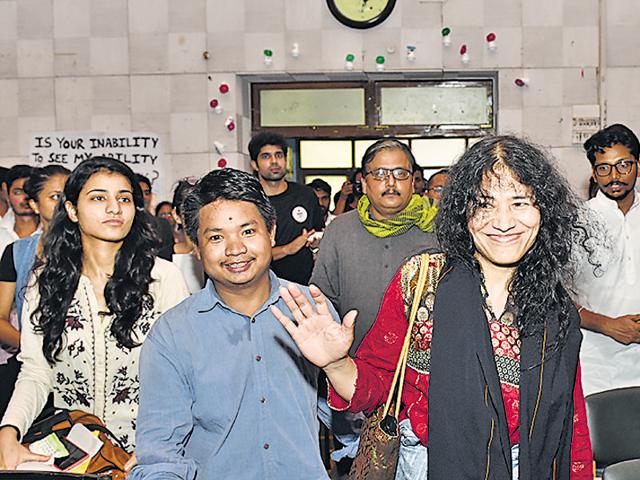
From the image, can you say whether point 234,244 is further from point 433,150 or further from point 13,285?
point 433,150

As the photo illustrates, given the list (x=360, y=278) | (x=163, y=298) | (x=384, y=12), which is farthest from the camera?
(x=384, y=12)

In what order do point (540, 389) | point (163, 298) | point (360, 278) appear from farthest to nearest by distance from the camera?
point (360, 278) → point (163, 298) → point (540, 389)

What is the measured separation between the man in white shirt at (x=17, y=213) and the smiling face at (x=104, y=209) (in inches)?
69.8

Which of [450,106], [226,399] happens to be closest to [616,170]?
[226,399]

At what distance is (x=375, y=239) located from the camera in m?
4.32

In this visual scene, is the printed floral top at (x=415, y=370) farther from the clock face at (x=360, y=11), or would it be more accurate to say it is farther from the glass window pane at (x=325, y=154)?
the glass window pane at (x=325, y=154)

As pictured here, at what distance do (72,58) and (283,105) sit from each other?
1.99 metres

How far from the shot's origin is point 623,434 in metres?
3.23

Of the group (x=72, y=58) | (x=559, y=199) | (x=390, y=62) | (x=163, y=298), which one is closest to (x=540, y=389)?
(x=559, y=199)

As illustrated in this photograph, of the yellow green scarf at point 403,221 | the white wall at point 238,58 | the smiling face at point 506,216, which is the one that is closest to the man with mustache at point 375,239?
the yellow green scarf at point 403,221

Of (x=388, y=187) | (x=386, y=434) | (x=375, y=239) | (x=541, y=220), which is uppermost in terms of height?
(x=388, y=187)

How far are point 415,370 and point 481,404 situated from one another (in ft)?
0.64

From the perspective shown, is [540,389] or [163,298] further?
[163,298]

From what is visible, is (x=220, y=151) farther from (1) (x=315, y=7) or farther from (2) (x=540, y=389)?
(2) (x=540, y=389)
